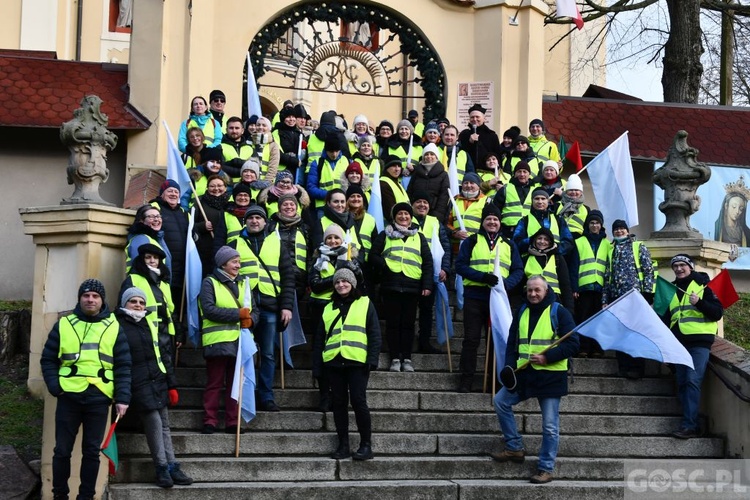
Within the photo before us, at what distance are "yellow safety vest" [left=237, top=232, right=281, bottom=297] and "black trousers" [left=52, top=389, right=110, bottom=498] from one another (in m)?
2.27

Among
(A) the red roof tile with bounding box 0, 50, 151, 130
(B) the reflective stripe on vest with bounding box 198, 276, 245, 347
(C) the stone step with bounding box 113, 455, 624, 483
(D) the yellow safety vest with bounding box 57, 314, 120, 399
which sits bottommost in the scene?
(C) the stone step with bounding box 113, 455, 624, 483

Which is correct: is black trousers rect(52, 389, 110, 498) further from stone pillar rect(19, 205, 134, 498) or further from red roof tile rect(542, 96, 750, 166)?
red roof tile rect(542, 96, 750, 166)

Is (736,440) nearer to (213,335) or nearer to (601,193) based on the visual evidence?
(601,193)

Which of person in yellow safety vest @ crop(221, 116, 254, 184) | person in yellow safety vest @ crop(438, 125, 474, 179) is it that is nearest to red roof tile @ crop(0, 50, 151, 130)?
person in yellow safety vest @ crop(221, 116, 254, 184)

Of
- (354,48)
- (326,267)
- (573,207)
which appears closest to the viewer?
(326,267)

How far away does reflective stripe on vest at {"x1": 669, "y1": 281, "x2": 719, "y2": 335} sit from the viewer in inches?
479

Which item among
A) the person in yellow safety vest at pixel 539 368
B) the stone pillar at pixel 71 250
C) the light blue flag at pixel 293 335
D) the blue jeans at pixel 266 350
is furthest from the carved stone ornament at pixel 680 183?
the stone pillar at pixel 71 250

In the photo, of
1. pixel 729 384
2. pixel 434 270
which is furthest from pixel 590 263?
pixel 729 384

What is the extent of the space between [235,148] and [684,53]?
10.7 metres

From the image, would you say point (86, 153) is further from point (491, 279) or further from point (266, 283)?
point (491, 279)

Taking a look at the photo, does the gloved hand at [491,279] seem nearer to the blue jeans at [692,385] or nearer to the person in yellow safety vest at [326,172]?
the blue jeans at [692,385]

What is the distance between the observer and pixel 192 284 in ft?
38.8

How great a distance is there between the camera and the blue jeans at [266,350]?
1143cm

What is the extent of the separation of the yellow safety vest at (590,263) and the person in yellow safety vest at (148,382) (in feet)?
16.1
